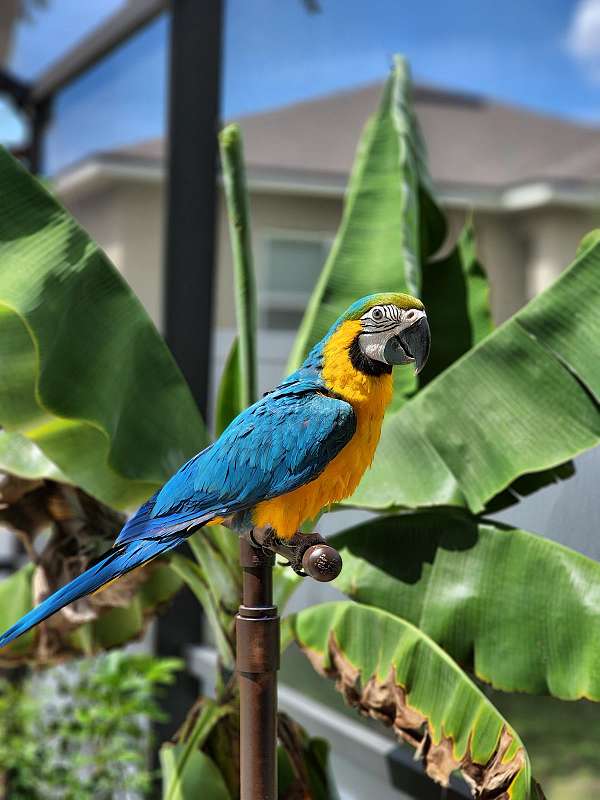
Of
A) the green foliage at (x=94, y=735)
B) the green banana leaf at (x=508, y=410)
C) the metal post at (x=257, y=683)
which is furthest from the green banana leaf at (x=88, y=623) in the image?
the metal post at (x=257, y=683)

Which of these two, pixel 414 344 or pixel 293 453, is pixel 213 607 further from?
pixel 414 344

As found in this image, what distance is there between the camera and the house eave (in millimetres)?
2262

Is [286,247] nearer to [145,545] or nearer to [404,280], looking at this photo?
[404,280]

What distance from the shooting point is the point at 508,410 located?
1.49 m

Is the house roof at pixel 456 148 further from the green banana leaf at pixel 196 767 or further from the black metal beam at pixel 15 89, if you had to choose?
the black metal beam at pixel 15 89

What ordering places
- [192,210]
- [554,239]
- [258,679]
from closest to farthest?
[258,679] < [554,239] < [192,210]

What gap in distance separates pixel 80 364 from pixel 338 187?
1429 mm

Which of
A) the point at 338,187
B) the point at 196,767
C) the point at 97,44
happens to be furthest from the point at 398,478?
the point at 97,44

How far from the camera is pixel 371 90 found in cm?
265

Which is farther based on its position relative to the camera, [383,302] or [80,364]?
[80,364]

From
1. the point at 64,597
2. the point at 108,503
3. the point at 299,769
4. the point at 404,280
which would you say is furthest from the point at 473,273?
the point at 64,597

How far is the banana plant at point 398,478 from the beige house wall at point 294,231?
0.55 meters

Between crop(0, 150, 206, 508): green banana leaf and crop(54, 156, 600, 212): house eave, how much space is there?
85 centimetres

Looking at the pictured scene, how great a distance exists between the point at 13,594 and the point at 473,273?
115 cm
